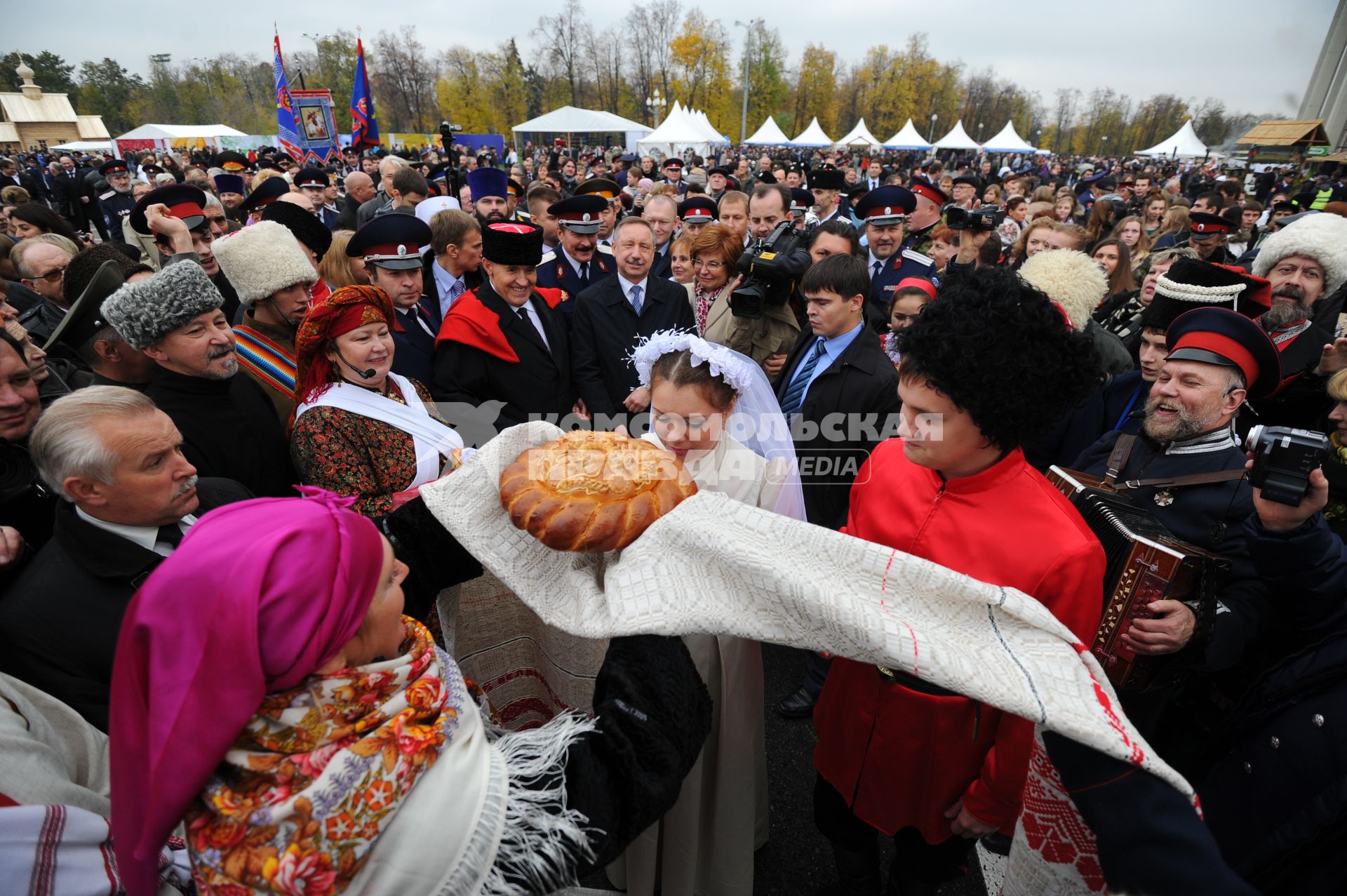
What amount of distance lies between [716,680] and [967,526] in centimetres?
98

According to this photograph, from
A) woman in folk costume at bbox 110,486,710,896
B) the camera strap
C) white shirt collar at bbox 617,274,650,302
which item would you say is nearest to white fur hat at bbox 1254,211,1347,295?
the camera strap

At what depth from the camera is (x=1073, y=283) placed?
12.5 feet

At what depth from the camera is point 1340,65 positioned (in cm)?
3781

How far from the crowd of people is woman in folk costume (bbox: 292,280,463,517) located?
1 cm

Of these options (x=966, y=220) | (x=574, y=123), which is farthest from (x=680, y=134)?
(x=966, y=220)

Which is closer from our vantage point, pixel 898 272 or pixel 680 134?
pixel 898 272

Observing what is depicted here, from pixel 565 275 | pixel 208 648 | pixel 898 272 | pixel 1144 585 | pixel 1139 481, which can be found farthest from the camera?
pixel 898 272

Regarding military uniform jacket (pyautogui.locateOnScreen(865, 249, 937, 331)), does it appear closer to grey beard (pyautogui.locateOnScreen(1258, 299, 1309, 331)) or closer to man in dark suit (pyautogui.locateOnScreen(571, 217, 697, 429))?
man in dark suit (pyautogui.locateOnScreen(571, 217, 697, 429))

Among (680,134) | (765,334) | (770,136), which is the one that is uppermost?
(770,136)

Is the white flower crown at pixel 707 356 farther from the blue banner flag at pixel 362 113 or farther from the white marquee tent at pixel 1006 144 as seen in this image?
the white marquee tent at pixel 1006 144

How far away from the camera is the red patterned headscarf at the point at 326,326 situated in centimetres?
254

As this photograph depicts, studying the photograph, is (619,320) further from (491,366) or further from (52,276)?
(52,276)

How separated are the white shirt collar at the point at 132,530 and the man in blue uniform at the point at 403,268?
2.40m

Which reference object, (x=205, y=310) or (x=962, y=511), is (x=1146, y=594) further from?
(x=205, y=310)
